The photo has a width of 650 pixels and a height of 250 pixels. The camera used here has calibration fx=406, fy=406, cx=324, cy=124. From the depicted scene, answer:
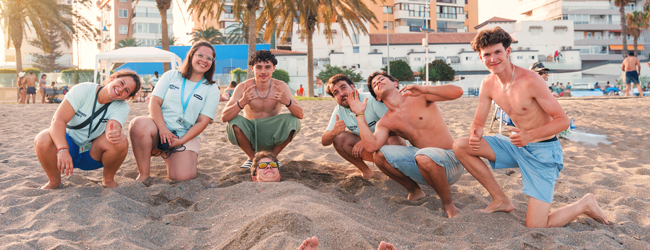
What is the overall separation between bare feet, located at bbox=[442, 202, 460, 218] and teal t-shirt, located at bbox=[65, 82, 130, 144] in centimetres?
272

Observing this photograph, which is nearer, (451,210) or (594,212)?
(594,212)

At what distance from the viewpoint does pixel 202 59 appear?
3.86 meters

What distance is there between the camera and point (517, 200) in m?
3.34

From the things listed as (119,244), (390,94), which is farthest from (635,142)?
(119,244)

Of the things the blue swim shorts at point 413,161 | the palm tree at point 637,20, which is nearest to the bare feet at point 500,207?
the blue swim shorts at point 413,161

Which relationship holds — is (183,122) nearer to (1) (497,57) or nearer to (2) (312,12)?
(1) (497,57)

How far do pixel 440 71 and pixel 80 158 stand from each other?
1674 inches

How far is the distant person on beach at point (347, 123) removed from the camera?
152 inches

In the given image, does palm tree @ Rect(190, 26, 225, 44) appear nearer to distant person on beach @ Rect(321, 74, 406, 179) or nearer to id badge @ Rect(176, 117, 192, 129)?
id badge @ Rect(176, 117, 192, 129)

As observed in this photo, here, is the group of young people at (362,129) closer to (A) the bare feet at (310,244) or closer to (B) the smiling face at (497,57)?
(B) the smiling face at (497,57)

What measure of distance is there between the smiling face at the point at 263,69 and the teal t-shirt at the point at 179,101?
1.63 ft

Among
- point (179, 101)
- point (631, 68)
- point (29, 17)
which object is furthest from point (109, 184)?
point (29, 17)

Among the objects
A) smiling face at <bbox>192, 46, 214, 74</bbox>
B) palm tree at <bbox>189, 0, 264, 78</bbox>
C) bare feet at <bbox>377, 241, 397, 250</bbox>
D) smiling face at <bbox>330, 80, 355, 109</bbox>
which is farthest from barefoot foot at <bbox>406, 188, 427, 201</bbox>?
palm tree at <bbox>189, 0, 264, 78</bbox>

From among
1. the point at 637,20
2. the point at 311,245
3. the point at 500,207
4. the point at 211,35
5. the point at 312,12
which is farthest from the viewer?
the point at 211,35
